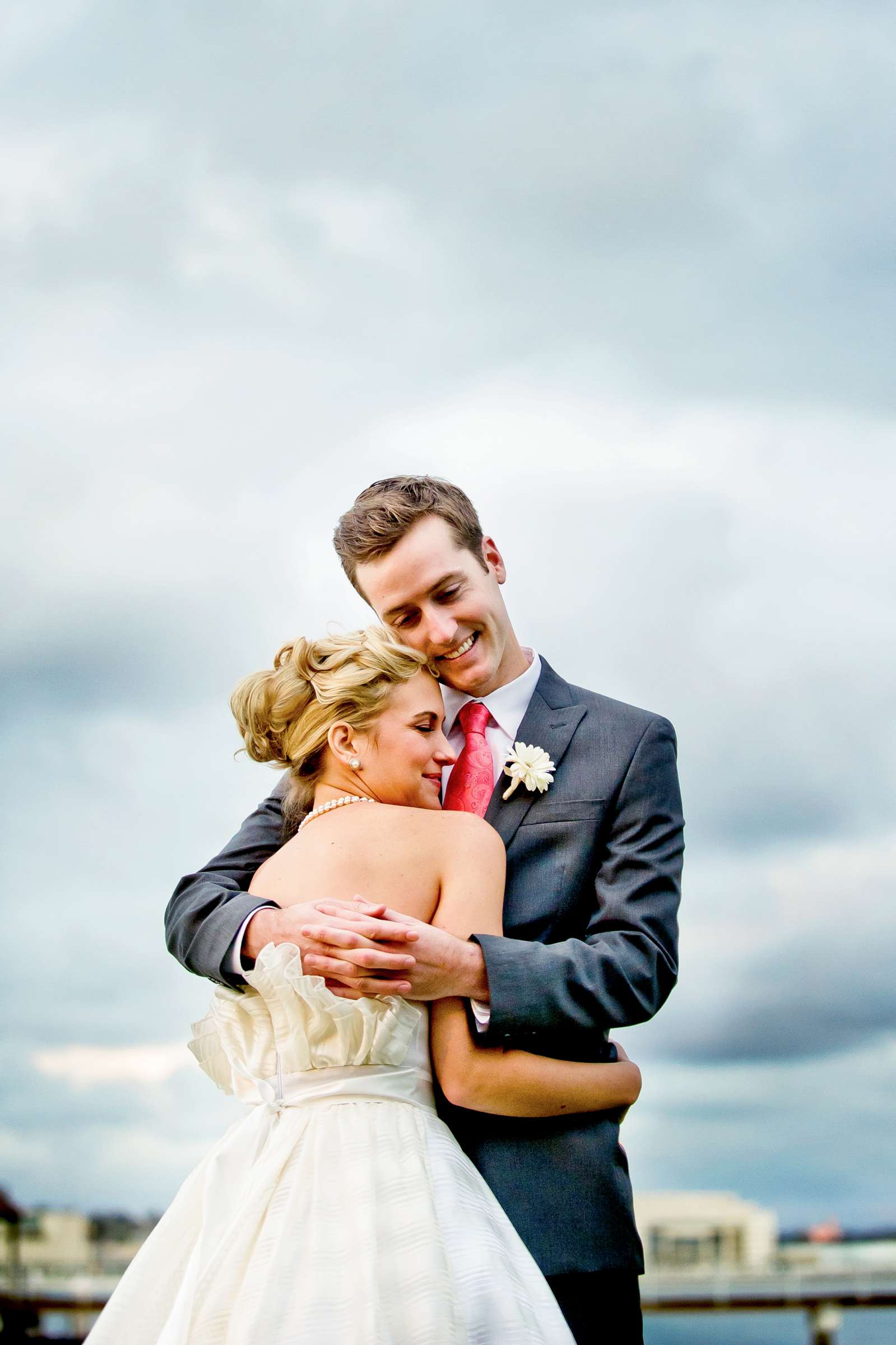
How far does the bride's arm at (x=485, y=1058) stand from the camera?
3193 mm

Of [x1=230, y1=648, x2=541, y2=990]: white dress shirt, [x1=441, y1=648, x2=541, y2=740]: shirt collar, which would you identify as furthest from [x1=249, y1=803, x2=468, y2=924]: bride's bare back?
[x1=441, y1=648, x2=541, y2=740]: shirt collar

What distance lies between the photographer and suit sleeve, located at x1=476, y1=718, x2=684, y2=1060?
10.4 ft

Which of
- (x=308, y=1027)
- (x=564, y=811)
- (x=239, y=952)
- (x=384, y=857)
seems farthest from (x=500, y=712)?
(x=308, y=1027)

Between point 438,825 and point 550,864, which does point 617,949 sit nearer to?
point 550,864

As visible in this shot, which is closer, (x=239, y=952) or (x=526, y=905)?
(x=239, y=952)

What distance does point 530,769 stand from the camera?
3.76m

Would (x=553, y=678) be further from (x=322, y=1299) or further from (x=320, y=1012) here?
(x=322, y=1299)

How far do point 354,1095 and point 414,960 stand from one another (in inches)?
15.1

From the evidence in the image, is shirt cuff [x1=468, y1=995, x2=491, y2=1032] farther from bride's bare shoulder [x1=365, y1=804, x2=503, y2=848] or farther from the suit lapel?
the suit lapel

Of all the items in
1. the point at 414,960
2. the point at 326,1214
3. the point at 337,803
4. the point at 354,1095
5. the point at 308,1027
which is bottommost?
the point at 326,1214

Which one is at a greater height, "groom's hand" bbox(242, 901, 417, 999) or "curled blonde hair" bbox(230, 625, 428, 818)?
"curled blonde hair" bbox(230, 625, 428, 818)

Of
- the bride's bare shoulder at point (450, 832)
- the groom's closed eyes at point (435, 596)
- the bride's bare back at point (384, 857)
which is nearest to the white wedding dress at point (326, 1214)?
the bride's bare back at point (384, 857)

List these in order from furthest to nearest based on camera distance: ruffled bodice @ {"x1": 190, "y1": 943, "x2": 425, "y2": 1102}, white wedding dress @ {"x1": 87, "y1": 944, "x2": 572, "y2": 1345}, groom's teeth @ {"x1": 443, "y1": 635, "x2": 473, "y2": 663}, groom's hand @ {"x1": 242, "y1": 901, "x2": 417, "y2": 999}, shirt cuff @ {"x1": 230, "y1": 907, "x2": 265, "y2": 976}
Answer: groom's teeth @ {"x1": 443, "y1": 635, "x2": 473, "y2": 663} < shirt cuff @ {"x1": 230, "y1": 907, "x2": 265, "y2": 976} < ruffled bodice @ {"x1": 190, "y1": 943, "x2": 425, "y2": 1102} < groom's hand @ {"x1": 242, "y1": 901, "x2": 417, "y2": 999} < white wedding dress @ {"x1": 87, "y1": 944, "x2": 572, "y2": 1345}

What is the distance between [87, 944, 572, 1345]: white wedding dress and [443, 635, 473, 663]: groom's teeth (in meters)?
1.28
